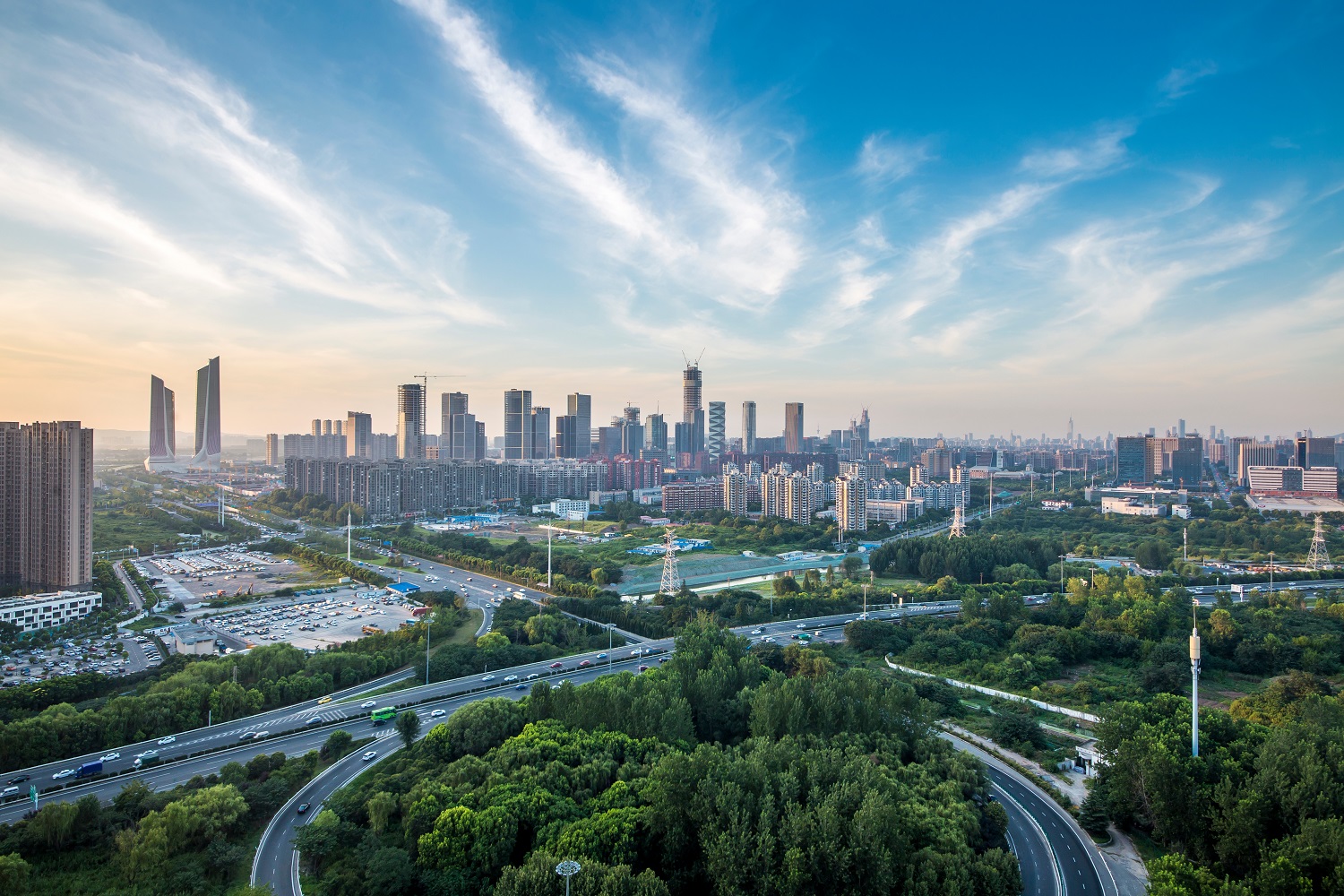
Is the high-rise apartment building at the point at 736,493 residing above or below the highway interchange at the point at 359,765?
above

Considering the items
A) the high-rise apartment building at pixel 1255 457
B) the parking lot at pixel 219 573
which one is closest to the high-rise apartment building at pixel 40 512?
the parking lot at pixel 219 573

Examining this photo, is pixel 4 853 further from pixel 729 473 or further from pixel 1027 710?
pixel 729 473

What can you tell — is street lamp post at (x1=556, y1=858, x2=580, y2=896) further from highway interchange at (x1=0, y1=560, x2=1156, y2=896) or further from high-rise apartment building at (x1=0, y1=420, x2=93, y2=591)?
high-rise apartment building at (x1=0, y1=420, x2=93, y2=591)

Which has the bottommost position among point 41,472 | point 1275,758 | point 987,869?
point 987,869

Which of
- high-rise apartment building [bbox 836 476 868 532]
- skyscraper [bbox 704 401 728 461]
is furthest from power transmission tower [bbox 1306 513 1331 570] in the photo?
skyscraper [bbox 704 401 728 461]

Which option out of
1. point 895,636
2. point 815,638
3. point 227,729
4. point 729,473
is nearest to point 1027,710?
point 895,636

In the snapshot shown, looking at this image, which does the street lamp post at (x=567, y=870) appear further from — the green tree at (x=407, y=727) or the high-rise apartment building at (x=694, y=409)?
the high-rise apartment building at (x=694, y=409)

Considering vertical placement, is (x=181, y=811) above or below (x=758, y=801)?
below
